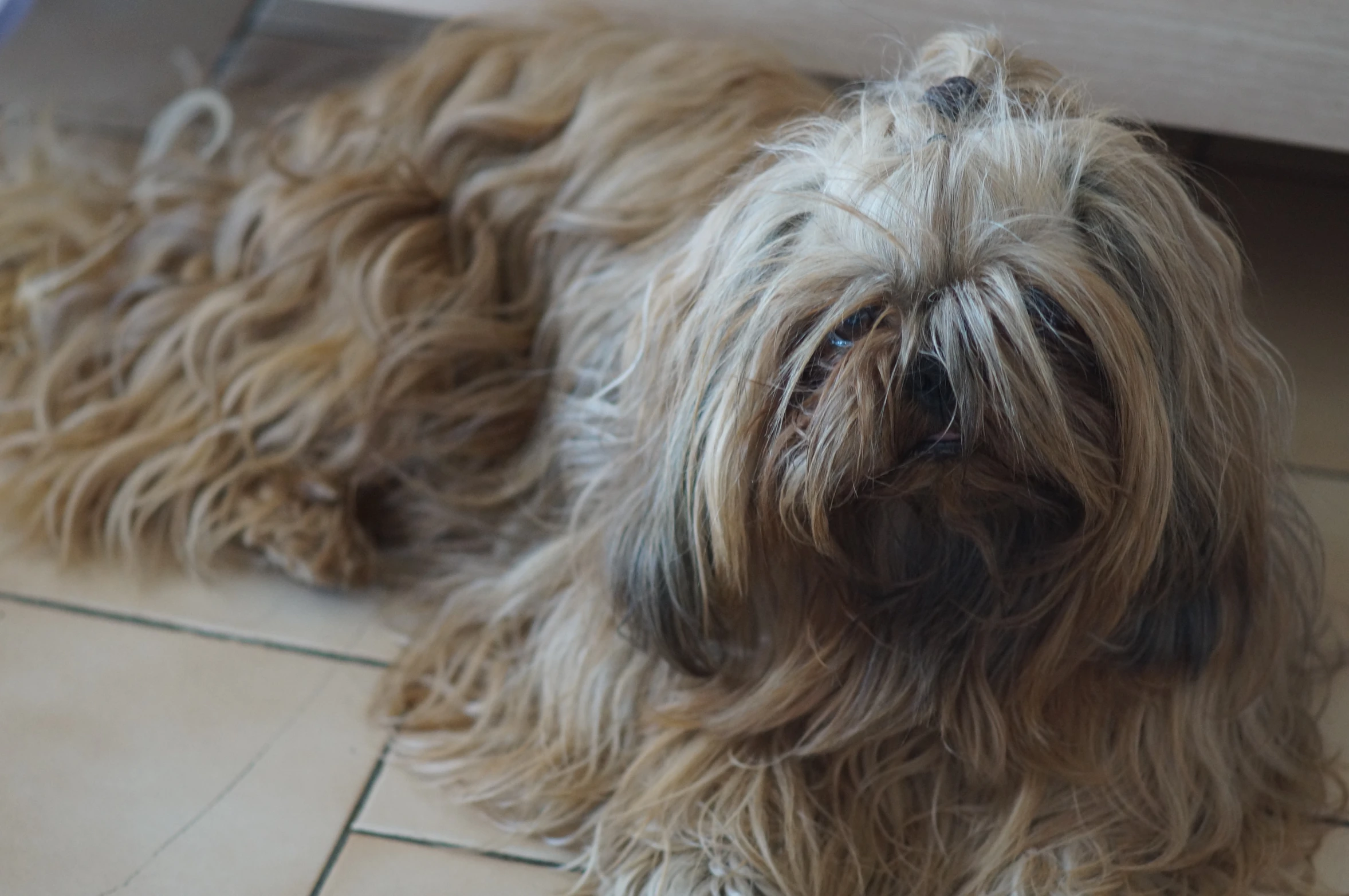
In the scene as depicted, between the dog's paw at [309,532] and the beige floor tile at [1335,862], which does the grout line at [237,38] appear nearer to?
the dog's paw at [309,532]

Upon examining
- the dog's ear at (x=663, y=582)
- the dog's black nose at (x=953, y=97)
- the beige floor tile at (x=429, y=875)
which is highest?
the dog's black nose at (x=953, y=97)

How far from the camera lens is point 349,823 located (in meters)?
1.60

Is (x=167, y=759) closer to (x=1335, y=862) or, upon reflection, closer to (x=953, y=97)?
(x=953, y=97)

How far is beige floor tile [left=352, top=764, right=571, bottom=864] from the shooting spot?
1571mm

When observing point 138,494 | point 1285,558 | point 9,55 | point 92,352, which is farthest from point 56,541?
point 1285,558

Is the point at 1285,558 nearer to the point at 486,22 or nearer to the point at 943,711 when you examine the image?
the point at 943,711

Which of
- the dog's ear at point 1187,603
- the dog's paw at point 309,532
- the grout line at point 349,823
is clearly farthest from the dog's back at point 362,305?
the dog's ear at point 1187,603

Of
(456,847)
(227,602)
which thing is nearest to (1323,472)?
(456,847)

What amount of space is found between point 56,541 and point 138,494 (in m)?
0.13

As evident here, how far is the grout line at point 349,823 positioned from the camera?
1.53 metres

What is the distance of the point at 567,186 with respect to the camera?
1.85 meters

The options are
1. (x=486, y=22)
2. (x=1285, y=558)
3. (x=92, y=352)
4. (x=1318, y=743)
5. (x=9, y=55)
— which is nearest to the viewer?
(x=1285, y=558)

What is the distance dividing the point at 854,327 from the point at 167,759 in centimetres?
100

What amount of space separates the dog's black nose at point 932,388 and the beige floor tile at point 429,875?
698 millimetres
